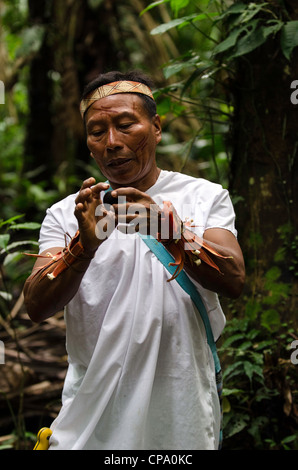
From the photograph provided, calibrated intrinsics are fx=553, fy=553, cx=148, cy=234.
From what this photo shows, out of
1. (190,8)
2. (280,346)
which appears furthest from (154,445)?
(190,8)

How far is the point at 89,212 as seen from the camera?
1756mm

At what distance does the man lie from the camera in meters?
1.83

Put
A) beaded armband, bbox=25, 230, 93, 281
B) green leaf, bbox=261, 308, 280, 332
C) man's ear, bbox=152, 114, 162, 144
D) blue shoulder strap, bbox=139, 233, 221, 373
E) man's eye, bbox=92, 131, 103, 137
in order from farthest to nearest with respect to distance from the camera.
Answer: green leaf, bbox=261, 308, 280, 332
man's ear, bbox=152, 114, 162, 144
man's eye, bbox=92, 131, 103, 137
blue shoulder strap, bbox=139, 233, 221, 373
beaded armband, bbox=25, 230, 93, 281

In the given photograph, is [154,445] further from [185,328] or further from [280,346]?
[280,346]

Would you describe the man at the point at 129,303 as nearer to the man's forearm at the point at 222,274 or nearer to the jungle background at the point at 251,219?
the man's forearm at the point at 222,274

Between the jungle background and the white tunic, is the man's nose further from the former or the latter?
the jungle background

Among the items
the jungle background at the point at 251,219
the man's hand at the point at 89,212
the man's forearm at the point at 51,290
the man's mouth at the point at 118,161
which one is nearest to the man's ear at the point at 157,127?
the man's mouth at the point at 118,161

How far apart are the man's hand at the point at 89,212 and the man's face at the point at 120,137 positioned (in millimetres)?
301

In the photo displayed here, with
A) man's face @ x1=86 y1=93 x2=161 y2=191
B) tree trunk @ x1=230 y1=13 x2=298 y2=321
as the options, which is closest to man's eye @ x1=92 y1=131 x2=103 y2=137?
man's face @ x1=86 y1=93 x2=161 y2=191

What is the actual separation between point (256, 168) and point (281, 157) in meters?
0.16

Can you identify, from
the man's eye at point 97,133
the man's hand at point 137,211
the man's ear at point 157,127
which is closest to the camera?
the man's hand at point 137,211

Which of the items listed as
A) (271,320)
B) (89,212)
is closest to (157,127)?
(89,212)

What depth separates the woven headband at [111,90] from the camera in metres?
2.10

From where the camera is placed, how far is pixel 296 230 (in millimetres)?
3094
